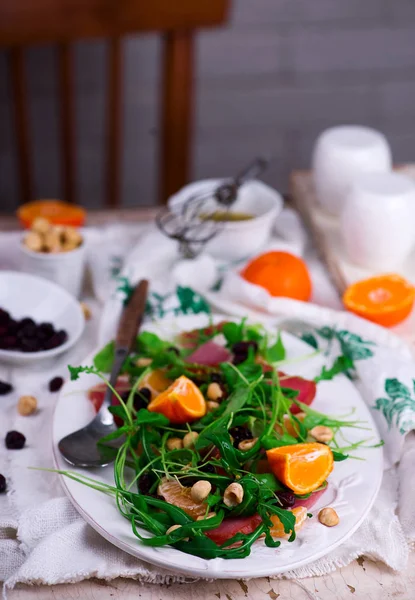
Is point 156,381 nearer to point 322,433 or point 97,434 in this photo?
point 97,434

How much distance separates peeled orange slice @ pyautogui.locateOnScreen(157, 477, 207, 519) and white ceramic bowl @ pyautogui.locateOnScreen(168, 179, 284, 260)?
55cm

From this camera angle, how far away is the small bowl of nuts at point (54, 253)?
1.13m

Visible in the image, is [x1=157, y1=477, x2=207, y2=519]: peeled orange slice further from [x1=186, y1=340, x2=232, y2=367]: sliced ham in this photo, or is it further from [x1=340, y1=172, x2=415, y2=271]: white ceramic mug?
[x1=340, y1=172, x2=415, y2=271]: white ceramic mug

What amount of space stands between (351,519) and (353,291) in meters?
0.45

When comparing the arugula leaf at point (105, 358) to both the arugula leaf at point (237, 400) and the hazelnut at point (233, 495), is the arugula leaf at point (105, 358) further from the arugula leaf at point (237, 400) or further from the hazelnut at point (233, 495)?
the hazelnut at point (233, 495)

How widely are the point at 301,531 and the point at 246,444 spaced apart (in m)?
0.11

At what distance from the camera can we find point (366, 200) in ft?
3.84

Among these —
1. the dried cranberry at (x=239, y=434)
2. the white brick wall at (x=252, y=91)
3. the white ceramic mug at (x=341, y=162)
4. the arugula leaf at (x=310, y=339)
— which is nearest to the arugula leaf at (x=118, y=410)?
the dried cranberry at (x=239, y=434)

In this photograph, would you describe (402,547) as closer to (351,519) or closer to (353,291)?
(351,519)

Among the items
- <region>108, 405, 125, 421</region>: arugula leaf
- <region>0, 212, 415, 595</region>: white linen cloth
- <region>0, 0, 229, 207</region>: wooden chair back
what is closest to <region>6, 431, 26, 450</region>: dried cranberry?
A: <region>0, 212, 415, 595</region>: white linen cloth

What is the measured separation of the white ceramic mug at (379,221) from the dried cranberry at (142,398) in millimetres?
479

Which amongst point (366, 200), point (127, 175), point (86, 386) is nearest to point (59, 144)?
point (127, 175)

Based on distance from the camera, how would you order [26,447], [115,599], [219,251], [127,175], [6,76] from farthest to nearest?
[127,175] < [6,76] < [219,251] < [26,447] < [115,599]

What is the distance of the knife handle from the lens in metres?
0.98
